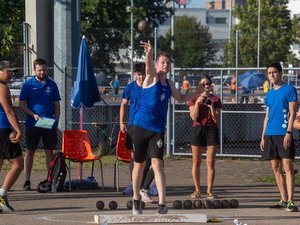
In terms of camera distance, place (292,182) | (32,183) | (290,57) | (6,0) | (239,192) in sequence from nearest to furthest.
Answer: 1. (292,182)
2. (239,192)
3. (32,183)
4. (6,0)
5. (290,57)

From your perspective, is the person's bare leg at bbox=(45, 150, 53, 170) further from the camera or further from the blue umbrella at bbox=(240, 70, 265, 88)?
the blue umbrella at bbox=(240, 70, 265, 88)

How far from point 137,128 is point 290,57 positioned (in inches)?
2014

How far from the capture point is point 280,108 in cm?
1175

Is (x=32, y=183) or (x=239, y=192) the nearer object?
(x=239, y=192)

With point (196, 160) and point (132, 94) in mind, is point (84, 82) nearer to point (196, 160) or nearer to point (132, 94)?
point (132, 94)

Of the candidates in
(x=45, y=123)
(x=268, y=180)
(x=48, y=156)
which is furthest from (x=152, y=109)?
(x=268, y=180)

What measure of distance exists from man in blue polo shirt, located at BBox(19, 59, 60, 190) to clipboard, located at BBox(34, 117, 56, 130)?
0.18 feet

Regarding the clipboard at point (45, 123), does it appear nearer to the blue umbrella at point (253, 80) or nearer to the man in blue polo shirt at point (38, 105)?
the man in blue polo shirt at point (38, 105)

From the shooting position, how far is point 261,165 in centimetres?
1900

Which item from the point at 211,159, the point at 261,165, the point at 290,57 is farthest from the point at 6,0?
the point at 290,57

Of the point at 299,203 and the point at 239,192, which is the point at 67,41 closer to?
the point at 239,192

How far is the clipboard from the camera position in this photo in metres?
13.9

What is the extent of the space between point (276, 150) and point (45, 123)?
13.2ft

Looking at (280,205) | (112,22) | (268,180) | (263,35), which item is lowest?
(268,180)
